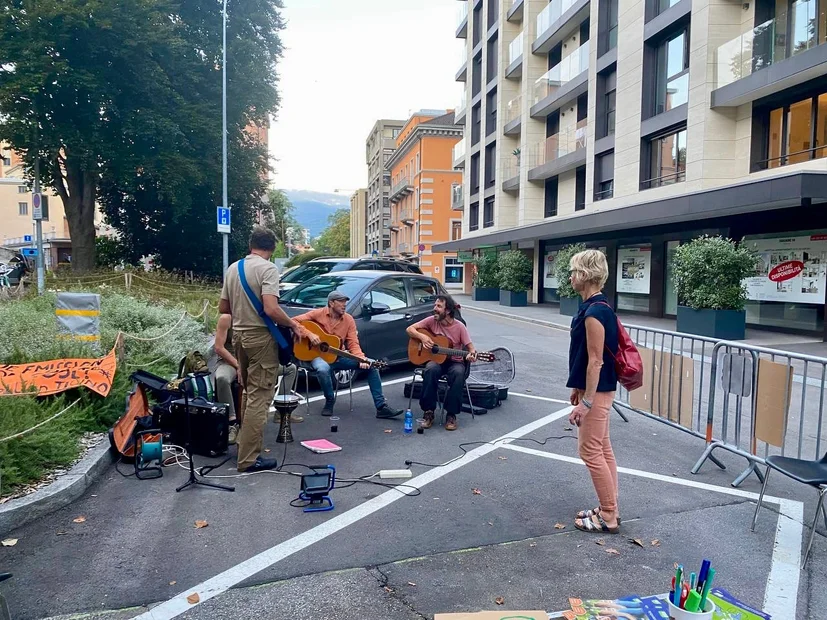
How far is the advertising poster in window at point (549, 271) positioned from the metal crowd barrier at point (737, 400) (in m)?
21.7

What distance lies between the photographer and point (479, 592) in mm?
3238

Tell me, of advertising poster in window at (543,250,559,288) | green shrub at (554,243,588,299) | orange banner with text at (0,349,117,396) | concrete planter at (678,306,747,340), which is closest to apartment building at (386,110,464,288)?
advertising poster in window at (543,250,559,288)

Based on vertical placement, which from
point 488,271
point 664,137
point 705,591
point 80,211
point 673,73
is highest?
point 673,73

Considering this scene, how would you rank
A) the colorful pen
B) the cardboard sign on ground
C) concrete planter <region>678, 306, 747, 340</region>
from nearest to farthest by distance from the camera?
the colorful pen → the cardboard sign on ground → concrete planter <region>678, 306, 747, 340</region>

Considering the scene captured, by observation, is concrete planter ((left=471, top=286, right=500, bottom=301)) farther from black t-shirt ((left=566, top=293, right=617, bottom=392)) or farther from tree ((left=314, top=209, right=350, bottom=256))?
tree ((left=314, top=209, right=350, bottom=256))

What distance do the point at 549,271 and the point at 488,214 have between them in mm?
9532

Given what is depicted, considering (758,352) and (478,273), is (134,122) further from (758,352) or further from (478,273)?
(758,352)

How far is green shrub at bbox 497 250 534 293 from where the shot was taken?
1114 inches

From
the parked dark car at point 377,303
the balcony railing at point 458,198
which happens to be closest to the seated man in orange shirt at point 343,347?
the parked dark car at point 377,303

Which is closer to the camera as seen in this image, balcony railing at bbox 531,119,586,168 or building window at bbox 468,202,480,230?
balcony railing at bbox 531,119,586,168

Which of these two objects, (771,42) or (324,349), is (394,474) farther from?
(771,42)

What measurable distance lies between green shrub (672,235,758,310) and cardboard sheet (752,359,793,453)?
1082cm

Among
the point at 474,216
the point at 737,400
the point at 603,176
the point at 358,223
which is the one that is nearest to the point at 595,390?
the point at 737,400

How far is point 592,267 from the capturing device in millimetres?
4020
